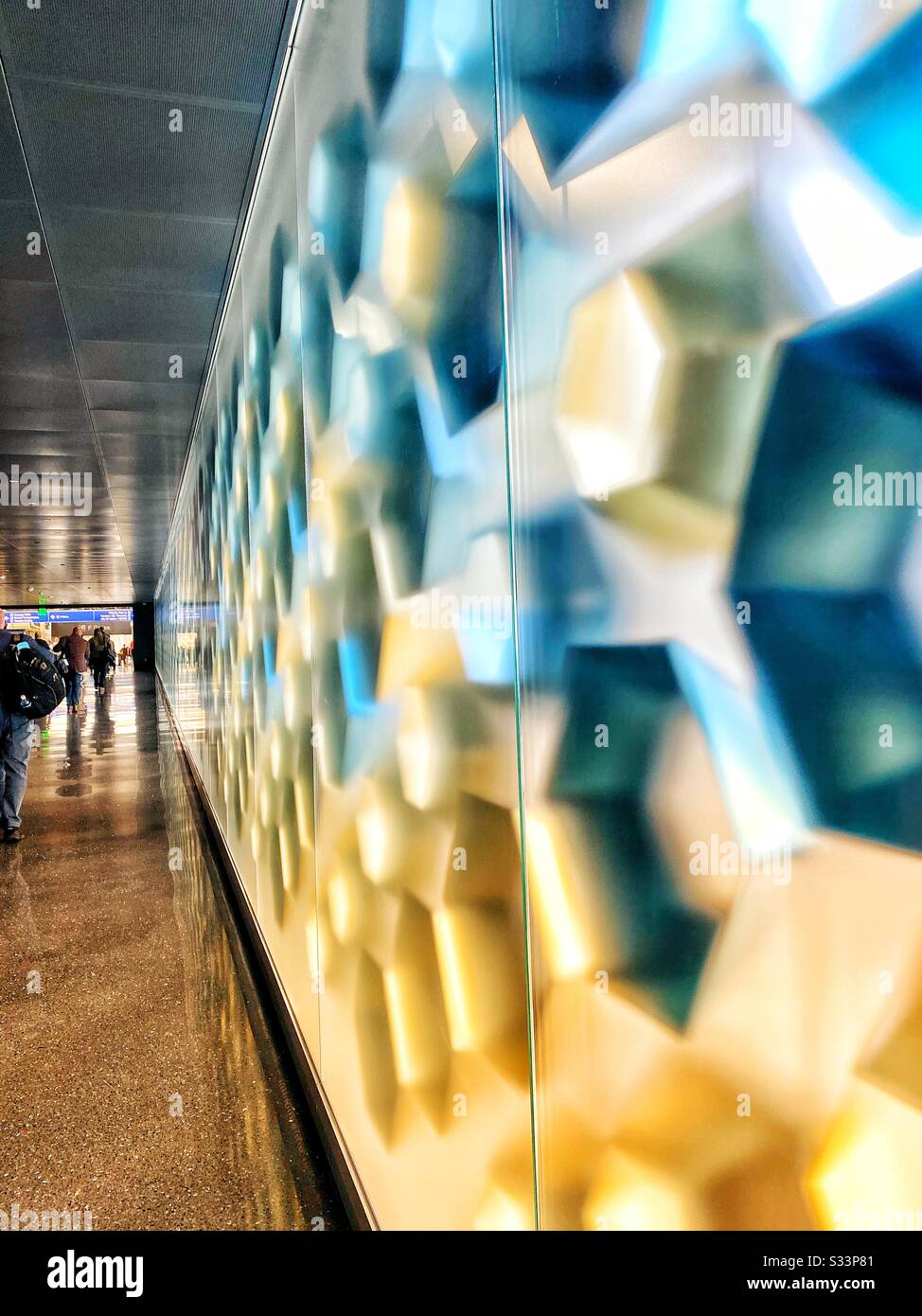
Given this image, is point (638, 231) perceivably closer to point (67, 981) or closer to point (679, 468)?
point (679, 468)

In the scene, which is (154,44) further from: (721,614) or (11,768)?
(11,768)

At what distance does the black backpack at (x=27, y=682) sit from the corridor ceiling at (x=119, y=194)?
153cm

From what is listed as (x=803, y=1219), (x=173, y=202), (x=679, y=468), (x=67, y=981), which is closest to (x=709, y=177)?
(x=679, y=468)

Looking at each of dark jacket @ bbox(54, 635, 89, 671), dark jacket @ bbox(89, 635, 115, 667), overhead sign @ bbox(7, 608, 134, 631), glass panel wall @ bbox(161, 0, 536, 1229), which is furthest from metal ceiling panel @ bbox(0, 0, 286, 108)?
overhead sign @ bbox(7, 608, 134, 631)

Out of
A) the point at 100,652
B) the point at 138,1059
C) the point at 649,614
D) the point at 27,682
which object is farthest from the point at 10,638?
the point at 100,652

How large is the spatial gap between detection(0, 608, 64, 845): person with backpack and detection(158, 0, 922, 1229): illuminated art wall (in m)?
3.87

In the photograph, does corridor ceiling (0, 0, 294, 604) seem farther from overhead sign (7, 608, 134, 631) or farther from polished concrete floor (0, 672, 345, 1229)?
overhead sign (7, 608, 134, 631)

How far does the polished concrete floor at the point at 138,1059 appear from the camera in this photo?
1.75 metres

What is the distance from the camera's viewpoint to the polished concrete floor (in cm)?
175

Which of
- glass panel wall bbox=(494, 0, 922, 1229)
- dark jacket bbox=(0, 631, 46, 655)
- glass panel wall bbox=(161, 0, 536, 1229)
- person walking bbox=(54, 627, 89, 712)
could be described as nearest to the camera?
glass panel wall bbox=(494, 0, 922, 1229)

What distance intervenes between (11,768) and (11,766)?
11 mm

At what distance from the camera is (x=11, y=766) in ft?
15.8

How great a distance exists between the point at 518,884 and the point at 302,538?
4.85ft
